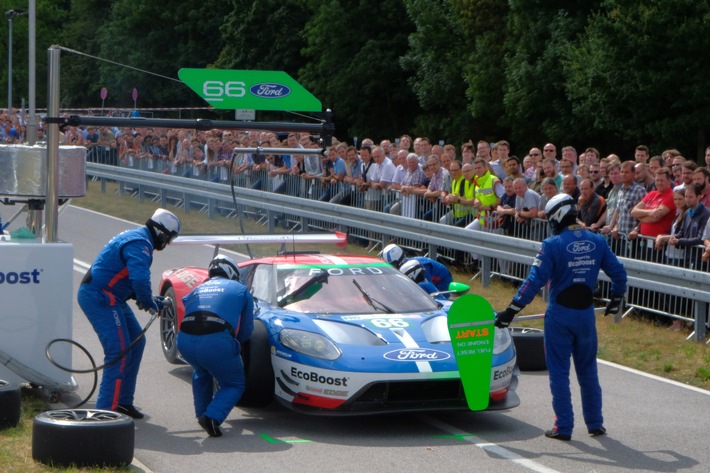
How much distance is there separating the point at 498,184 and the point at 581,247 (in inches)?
306

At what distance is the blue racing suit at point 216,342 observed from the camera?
8500mm

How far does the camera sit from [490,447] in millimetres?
8273

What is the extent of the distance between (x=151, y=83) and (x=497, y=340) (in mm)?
56405

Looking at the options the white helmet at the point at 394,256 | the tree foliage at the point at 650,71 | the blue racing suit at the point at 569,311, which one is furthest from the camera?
the tree foliage at the point at 650,71

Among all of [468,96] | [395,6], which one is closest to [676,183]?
[468,96]

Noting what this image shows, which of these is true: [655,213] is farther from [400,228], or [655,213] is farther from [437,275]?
[400,228]

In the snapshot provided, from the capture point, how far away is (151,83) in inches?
2495

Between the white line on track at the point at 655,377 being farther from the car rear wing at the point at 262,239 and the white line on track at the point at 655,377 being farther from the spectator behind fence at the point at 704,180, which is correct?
the car rear wing at the point at 262,239

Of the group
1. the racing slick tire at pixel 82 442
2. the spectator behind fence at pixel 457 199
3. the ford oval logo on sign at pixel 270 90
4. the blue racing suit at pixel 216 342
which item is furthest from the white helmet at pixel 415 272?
the spectator behind fence at pixel 457 199

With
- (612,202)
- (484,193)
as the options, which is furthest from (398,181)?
(612,202)

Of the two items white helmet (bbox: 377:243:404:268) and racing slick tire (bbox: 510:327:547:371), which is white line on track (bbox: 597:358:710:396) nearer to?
racing slick tire (bbox: 510:327:547:371)

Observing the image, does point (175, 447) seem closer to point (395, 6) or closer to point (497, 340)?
point (497, 340)

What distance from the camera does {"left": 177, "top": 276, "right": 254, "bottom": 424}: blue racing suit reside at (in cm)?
850

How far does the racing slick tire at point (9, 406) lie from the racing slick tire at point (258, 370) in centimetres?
177
